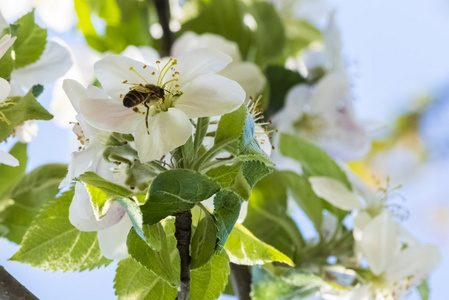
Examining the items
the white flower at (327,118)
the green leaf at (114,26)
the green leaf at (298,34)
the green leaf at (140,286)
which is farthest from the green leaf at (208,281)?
the green leaf at (298,34)

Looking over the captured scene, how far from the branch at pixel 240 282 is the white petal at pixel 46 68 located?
21 centimetres

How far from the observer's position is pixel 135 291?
0.33m

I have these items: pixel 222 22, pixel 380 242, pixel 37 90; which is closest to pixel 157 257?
pixel 37 90

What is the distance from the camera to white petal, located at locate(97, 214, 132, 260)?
342mm

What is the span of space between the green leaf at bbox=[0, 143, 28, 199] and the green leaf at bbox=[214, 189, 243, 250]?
214 mm

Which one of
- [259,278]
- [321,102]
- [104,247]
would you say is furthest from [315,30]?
[104,247]

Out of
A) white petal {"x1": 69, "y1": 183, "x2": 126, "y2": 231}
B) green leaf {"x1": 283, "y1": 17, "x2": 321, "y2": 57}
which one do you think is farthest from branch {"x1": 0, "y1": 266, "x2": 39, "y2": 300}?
green leaf {"x1": 283, "y1": 17, "x2": 321, "y2": 57}

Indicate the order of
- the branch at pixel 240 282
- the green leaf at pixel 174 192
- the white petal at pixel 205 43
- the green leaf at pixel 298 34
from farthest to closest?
the green leaf at pixel 298 34
the white petal at pixel 205 43
the branch at pixel 240 282
the green leaf at pixel 174 192

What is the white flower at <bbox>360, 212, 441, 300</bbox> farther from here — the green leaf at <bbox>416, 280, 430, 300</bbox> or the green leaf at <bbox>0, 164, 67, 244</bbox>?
the green leaf at <bbox>0, 164, 67, 244</bbox>

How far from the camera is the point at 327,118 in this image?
690 mm

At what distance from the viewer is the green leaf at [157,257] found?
1.00 ft

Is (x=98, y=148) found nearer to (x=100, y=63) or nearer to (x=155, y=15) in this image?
(x=100, y=63)

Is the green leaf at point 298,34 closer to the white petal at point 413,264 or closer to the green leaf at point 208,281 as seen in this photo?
the white petal at point 413,264

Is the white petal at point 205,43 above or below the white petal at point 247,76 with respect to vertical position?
above
